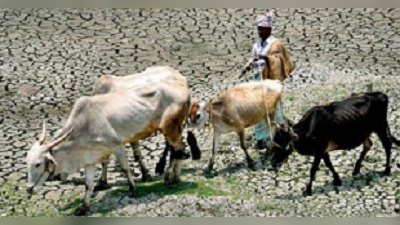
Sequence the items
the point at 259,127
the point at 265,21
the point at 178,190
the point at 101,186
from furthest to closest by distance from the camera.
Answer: the point at 259,127, the point at 265,21, the point at 101,186, the point at 178,190

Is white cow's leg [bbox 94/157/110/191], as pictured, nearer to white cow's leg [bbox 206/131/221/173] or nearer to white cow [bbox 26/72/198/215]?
white cow [bbox 26/72/198/215]

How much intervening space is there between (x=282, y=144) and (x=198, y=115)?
4.13 feet

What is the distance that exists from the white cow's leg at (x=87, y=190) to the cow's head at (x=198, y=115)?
157 cm

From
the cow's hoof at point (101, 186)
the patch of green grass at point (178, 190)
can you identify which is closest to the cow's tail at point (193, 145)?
the patch of green grass at point (178, 190)

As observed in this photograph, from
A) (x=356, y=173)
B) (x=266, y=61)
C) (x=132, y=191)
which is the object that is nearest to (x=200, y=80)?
(x=266, y=61)

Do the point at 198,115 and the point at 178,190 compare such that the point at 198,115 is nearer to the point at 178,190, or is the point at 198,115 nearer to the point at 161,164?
the point at 161,164

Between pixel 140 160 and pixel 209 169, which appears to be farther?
pixel 209 169

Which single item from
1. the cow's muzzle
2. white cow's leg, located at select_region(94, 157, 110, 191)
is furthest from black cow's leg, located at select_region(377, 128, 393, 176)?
white cow's leg, located at select_region(94, 157, 110, 191)

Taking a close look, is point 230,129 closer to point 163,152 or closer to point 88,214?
point 163,152

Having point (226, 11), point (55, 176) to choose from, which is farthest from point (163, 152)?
point (226, 11)

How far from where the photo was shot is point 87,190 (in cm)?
1384

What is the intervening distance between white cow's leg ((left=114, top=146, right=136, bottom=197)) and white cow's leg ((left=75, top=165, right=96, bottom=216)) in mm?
339

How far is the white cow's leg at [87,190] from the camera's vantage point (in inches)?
543

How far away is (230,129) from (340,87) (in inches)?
126
